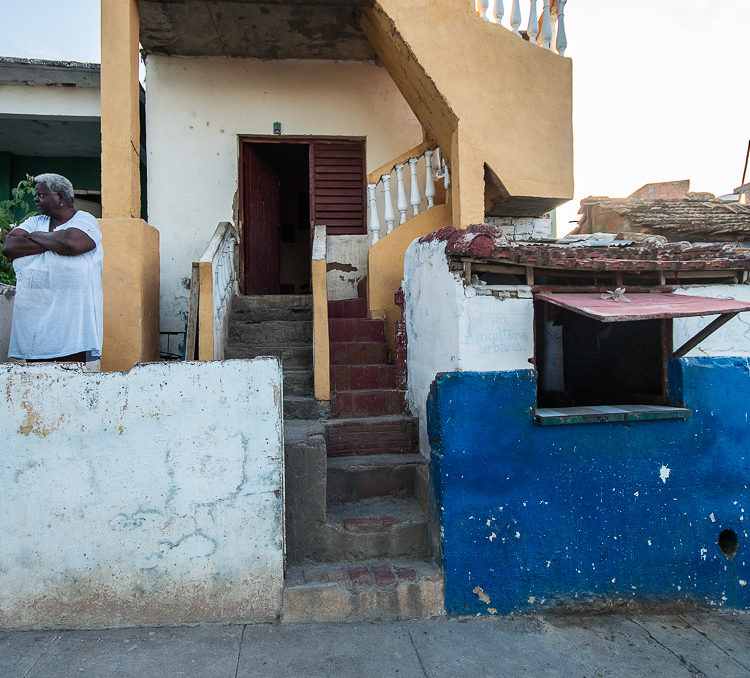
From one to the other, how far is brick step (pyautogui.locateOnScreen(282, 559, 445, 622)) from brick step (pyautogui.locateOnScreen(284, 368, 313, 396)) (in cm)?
173

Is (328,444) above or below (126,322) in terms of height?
below

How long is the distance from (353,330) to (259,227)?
286 cm

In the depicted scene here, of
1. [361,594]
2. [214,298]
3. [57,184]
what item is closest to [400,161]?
[214,298]

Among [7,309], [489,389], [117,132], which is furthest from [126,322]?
[489,389]

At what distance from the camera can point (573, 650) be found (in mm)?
3035

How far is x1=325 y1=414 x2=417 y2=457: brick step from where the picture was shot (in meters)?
4.29

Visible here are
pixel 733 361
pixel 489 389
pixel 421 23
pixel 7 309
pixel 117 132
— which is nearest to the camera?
pixel 489 389

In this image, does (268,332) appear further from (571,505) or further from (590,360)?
(571,505)

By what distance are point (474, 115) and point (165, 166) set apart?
4.04 meters

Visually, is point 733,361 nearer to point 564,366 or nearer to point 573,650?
point 564,366

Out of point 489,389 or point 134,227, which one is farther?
point 134,227

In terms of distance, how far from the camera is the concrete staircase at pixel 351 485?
129 inches

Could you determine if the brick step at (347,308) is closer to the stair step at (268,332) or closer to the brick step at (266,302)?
the brick step at (266,302)

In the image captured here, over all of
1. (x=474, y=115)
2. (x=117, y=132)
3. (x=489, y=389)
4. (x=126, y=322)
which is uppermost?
(x=474, y=115)
